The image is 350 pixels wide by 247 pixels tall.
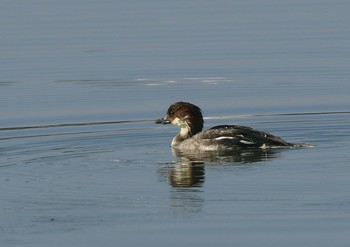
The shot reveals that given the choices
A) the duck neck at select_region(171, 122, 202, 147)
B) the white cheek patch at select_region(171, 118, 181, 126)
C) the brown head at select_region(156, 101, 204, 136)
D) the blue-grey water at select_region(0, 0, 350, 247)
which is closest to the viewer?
the blue-grey water at select_region(0, 0, 350, 247)

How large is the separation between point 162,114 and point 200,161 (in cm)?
371

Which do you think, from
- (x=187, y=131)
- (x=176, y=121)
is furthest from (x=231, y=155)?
(x=176, y=121)

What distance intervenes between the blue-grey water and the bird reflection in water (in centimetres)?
4

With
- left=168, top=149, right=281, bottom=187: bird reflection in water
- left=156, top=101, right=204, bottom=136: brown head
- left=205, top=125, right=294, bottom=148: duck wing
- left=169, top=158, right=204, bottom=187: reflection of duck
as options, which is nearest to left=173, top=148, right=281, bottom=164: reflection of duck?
left=168, top=149, right=281, bottom=187: bird reflection in water

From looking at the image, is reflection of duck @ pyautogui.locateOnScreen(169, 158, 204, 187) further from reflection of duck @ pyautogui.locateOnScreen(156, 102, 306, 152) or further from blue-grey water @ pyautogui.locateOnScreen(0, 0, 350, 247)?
reflection of duck @ pyautogui.locateOnScreen(156, 102, 306, 152)

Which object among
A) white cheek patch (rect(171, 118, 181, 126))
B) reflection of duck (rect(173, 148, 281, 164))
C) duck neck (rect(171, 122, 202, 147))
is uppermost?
white cheek patch (rect(171, 118, 181, 126))

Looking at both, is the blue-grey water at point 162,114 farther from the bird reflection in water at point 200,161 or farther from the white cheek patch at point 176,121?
the white cheek patch at point 176,121

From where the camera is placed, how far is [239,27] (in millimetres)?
28156

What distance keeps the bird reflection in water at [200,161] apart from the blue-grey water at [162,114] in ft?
0.13

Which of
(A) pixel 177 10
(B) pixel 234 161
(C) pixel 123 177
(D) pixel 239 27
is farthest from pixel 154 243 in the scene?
(A) pixel 177 10

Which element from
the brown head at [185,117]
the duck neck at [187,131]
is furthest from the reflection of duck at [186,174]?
the brown head at [185,117]

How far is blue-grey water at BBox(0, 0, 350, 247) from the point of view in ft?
42.3

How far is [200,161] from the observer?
55.8 feet

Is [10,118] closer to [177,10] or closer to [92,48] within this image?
[92,48]
